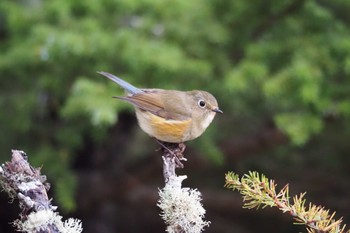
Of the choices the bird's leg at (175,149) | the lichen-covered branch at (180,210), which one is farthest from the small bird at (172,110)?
the lichen-covered branch at (180,210)

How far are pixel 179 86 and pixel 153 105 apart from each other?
91 cm

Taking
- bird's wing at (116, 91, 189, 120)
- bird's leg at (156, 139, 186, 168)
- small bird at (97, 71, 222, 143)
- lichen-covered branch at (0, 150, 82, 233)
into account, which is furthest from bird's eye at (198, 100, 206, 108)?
lichen-covered branch at (0, 150, 82, 233)

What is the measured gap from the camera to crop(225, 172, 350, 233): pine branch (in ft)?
5.79

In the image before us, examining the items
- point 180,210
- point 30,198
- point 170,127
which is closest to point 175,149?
point 170,127

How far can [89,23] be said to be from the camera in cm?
429

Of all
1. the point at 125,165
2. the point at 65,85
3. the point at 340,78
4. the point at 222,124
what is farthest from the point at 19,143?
the point at 340,78

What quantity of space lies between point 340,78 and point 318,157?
3.98 feet

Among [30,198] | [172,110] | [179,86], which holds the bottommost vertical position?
[30,198]

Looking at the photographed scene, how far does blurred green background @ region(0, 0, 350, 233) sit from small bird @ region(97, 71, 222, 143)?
0.26 meters

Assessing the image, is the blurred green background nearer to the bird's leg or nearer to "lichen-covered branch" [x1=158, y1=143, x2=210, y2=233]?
the bird's leg

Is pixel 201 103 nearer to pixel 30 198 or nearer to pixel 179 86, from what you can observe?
pixel 179 86

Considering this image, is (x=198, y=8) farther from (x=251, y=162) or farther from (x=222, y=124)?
(x=251, y=162)

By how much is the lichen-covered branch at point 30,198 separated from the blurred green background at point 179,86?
1.83 metres

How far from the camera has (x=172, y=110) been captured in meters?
3.44
